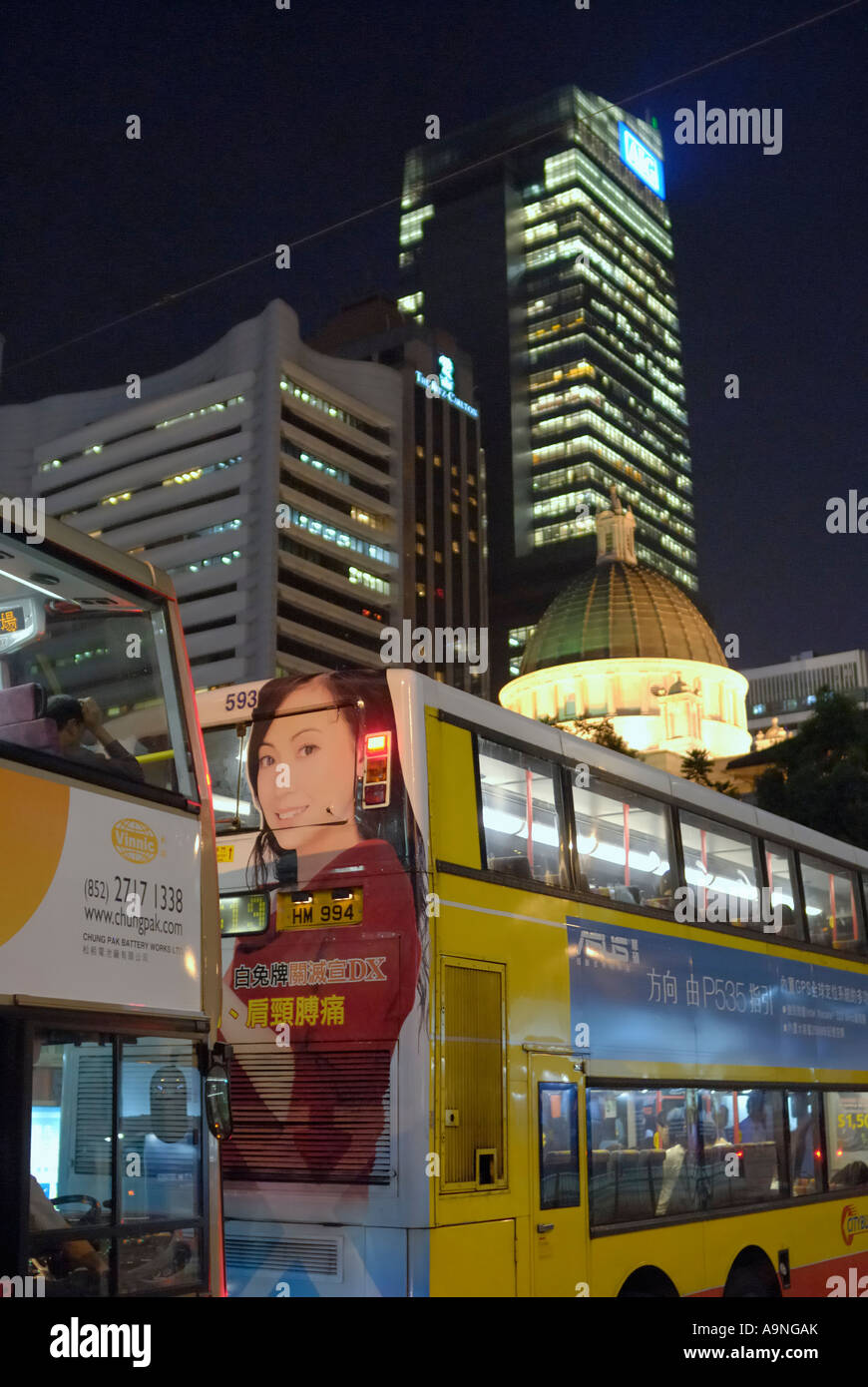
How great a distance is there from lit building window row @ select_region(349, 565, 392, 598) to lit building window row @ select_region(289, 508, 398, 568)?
1578 mm

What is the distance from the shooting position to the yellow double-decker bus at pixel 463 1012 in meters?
8.37

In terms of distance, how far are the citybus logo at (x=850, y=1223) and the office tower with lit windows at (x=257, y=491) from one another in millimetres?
94547

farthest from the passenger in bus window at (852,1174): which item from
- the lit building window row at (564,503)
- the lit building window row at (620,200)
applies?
the lit building window row at (620,200)

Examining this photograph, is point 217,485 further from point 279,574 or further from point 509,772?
point 509,772

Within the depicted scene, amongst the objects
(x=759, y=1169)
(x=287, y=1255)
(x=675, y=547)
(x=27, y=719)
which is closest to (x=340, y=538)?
(x=675, y=547)

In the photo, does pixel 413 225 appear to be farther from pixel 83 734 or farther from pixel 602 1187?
pixel 83 734

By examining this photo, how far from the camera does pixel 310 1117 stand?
28.4 ft

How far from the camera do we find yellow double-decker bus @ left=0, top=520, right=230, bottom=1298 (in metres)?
5.48

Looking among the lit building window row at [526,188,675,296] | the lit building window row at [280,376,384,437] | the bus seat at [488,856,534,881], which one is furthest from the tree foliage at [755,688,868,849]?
the lit building window row at [526,188,675,296]

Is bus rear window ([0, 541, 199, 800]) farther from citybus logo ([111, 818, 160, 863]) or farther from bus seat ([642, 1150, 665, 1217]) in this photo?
bus seat ([642, 1150, 665, 1217])

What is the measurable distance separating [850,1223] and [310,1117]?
7208mm

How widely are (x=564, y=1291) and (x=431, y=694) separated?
3.81 meters
